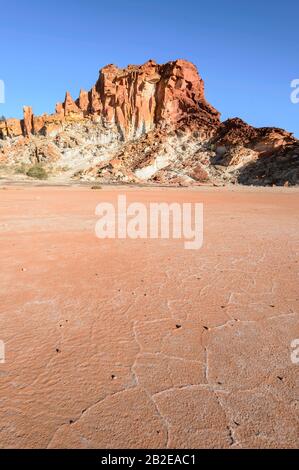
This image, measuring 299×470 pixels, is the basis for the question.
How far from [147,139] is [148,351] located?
5579 centimetres

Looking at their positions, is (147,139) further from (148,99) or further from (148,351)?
(148,351)

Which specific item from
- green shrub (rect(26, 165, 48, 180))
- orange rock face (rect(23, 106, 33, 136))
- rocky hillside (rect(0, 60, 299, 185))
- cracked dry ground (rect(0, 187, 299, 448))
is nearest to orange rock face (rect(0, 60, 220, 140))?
rocky hillside (rect(0, 60, 299, 185))

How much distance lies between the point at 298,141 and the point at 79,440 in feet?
160

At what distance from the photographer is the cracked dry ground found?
1.84 metres

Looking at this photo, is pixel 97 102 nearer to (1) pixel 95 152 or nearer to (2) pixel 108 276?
(1) pixel 95 152

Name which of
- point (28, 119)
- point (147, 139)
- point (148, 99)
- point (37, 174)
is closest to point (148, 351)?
point (37, 174)

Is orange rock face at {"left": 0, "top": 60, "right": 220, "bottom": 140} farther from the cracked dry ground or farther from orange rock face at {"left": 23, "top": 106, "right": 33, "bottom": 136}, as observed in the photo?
the cracked dry ground

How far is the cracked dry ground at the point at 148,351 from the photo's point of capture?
1.84 meters

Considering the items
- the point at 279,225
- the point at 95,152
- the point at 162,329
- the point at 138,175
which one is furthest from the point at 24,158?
the point at 162,329

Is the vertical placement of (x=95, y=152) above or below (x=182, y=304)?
above

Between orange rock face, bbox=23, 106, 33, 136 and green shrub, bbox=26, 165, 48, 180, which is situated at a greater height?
orange rock face, bbox=23, 106, 33, 136

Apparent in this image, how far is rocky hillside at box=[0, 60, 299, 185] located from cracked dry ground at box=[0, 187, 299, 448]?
3735 cm

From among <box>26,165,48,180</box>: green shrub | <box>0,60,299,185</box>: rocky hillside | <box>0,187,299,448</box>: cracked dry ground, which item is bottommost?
<box>0,187,299,448</box>: cracked dry ground

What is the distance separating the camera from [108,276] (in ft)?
14.4
